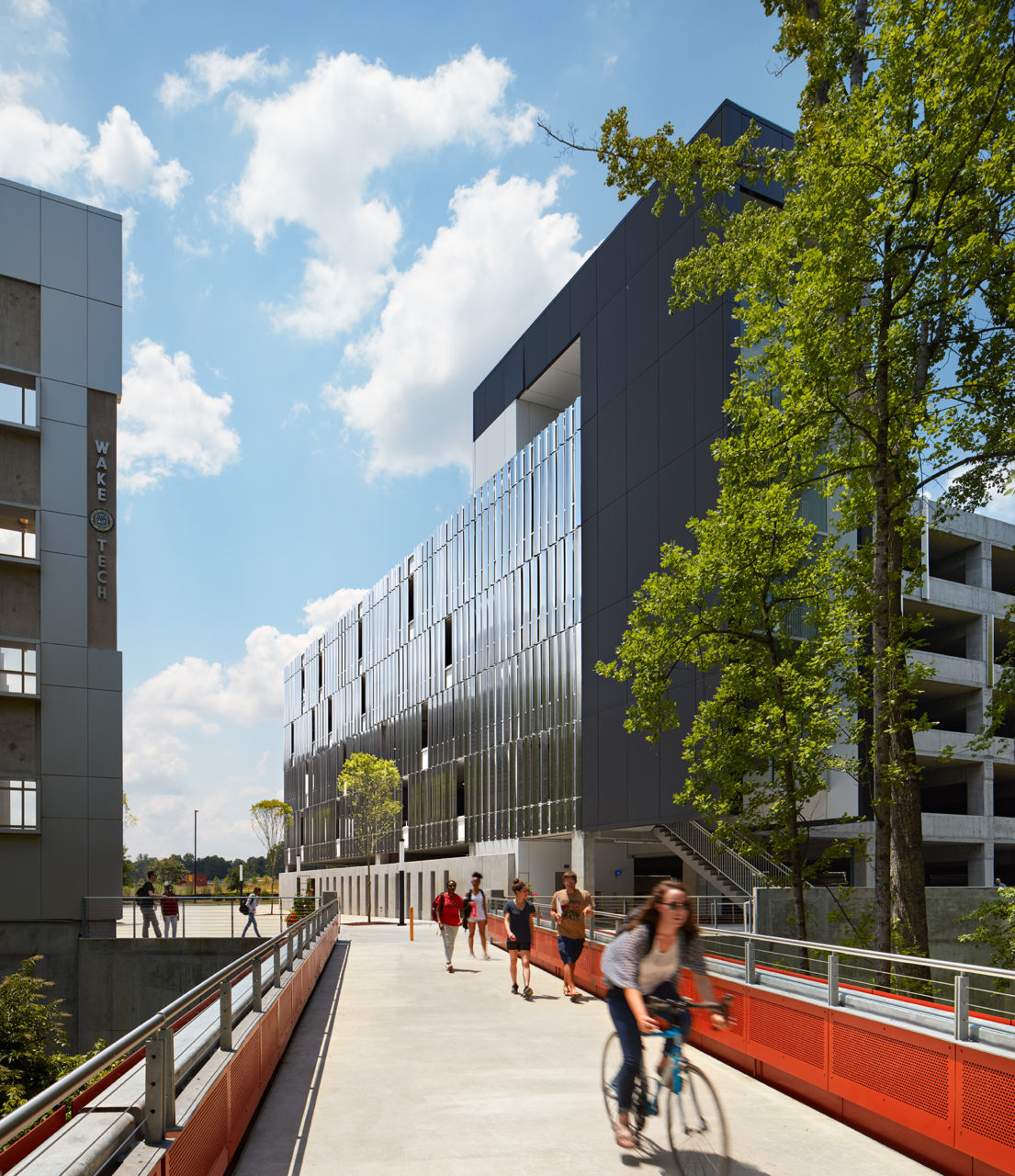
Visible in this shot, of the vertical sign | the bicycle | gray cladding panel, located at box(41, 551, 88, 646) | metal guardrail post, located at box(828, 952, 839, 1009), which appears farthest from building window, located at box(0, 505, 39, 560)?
the bicycle

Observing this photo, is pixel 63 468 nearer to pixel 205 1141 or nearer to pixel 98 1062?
pixel 205 1141

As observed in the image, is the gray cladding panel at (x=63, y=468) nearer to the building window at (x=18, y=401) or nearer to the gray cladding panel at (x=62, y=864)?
the building window at (x=18, y=401)

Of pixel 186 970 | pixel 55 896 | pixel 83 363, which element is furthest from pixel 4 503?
pixel 186 970

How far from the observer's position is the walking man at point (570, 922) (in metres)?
16.6

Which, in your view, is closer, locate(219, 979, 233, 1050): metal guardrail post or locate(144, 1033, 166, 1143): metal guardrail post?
locate(144, 1033, 166, 1143): metal guardrail post

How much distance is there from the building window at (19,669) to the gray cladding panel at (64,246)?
35.6 feet

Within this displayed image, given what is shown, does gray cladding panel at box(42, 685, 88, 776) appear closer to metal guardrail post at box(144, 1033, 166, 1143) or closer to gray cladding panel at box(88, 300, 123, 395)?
gray cladding panel at box(88, 300, 123, 395)

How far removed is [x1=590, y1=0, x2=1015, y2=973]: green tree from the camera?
1405 cm

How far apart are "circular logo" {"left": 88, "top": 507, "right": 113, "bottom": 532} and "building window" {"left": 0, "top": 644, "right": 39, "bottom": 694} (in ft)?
13.4

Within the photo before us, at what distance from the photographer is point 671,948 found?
23.8ft

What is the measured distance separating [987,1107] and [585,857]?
35938 millimetres

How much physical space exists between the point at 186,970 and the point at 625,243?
1138 inches

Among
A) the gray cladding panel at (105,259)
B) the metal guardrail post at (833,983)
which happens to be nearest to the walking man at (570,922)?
the metal guardrail post at (833,983)

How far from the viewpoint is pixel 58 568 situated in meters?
32.0
